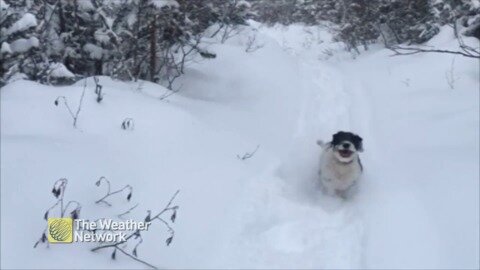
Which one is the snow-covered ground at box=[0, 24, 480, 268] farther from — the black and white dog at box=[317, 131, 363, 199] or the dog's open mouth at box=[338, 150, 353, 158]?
the dog's open mouth at box=[338, 150, 353, 158]

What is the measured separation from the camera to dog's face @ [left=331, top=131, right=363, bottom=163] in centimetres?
538

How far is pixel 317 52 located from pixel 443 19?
5.32m

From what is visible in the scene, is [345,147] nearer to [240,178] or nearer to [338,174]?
[338,174]

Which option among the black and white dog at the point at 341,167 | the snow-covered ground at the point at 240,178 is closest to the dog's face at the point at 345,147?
the black and white dog at the point at 341,167

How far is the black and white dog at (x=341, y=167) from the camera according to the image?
5402 mm

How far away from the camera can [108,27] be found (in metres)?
6.46

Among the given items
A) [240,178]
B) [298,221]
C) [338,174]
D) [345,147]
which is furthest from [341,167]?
[240,178]

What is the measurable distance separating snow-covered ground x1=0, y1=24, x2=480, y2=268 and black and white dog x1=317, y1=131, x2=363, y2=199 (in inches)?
5.8

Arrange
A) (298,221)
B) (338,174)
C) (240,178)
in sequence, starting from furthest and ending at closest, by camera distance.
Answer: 1. (338,174)
2. (240,178)
3. (298,221)

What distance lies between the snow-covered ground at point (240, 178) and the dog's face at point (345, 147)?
0.45 metres

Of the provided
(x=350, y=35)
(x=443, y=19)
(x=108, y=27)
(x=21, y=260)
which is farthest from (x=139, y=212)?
(x=350, y=35)

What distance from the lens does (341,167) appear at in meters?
5.46

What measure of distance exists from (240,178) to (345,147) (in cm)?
111

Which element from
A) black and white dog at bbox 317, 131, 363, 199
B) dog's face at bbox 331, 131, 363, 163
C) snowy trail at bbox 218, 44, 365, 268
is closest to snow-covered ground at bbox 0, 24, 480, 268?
snowy trail at bbox 218, 44, 365, 268
